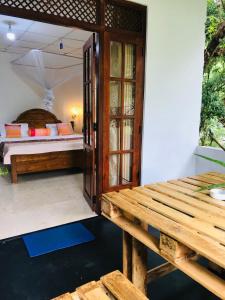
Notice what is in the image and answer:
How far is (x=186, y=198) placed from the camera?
5.24 feet

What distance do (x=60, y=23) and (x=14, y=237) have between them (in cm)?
228

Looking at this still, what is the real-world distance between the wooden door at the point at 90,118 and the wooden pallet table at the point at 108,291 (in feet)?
6.13

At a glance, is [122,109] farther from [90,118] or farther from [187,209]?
[187,209]

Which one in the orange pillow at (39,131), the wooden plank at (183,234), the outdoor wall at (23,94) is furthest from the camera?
the outdoor wall at (23,94)

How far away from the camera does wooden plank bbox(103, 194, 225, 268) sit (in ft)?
3.29

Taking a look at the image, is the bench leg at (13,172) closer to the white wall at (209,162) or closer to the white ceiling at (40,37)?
the white ceiling at (40,37)

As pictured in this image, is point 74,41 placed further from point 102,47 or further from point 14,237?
point 14,237

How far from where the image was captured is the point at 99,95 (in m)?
2.79

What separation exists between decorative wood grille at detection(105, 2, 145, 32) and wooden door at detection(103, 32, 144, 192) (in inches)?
4.8

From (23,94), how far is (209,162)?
16.3 feet

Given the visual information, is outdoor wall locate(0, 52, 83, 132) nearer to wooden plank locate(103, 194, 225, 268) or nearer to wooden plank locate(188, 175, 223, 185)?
wooden plank locate(188, 175, 223, 185)

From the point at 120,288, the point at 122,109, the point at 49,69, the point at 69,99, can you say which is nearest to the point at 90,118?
the point at 122,109

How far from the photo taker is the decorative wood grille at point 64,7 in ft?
7.54

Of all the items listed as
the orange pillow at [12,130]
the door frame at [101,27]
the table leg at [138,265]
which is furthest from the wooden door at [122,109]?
the orange pillow at [12,130]
